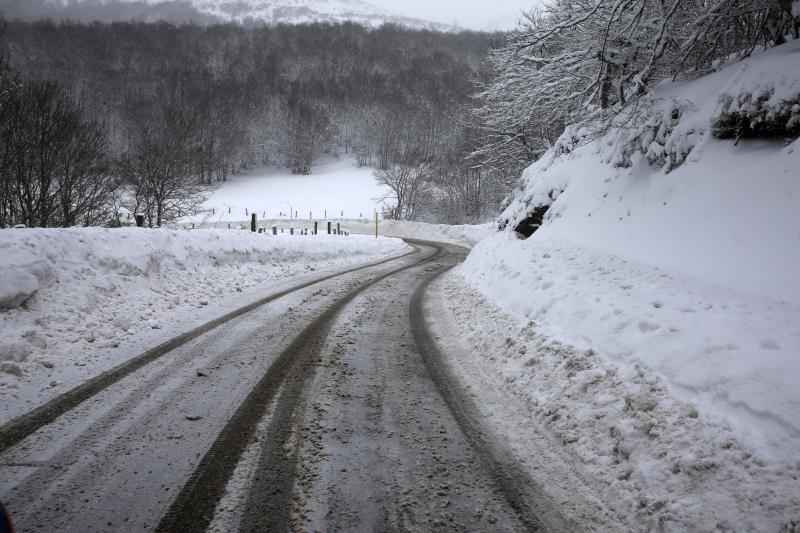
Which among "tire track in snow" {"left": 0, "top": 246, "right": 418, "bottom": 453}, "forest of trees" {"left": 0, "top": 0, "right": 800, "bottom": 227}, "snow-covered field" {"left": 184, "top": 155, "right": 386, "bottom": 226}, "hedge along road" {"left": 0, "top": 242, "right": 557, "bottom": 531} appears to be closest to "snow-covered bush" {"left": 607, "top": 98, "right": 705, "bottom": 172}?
"forest of trees" {"left": 0, "top": 0, "right": 800, "bottom": 227}

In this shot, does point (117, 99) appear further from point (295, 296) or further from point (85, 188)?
point (295, 296)

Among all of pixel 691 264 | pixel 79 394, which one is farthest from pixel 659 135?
pixel 79 394

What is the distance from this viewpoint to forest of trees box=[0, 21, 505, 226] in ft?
48.2

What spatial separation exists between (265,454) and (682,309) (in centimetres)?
431

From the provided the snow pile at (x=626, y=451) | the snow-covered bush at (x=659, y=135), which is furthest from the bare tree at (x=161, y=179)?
the snow pile at (x=626, y=451)

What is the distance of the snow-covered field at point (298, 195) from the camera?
55.8 metres

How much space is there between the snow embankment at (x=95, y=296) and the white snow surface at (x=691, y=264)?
5.12 m

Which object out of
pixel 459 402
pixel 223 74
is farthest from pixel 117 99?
pixel 459 402

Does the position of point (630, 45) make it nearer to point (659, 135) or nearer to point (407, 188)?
point (659, 135)

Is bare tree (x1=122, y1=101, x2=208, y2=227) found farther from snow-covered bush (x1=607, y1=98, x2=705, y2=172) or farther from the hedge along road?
snow-covered bush (x1=607, y1=98, x2=705, y2=172)

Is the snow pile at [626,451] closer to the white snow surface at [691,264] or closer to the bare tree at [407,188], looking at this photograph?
the white snow surface at [691,264]

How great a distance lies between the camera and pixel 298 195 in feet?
213

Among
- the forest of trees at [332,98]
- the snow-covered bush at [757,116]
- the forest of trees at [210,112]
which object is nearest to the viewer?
the snow-covered bush at [757,116]

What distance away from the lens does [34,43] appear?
320 ft
